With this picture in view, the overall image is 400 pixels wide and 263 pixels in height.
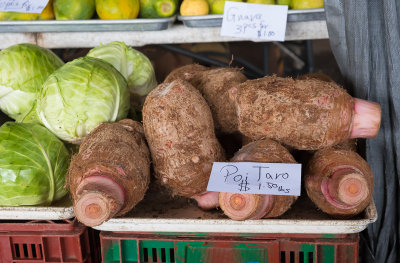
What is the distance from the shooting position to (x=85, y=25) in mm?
1564

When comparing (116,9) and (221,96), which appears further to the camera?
(116,9)

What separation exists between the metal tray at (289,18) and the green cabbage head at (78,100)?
1.66 feet

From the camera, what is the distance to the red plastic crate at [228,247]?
0.96 metres

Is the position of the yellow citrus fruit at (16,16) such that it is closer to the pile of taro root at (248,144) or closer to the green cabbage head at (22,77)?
the green cabbage head at (22,77)

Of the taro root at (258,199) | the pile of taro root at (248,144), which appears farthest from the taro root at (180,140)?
the taro root at (258,199)

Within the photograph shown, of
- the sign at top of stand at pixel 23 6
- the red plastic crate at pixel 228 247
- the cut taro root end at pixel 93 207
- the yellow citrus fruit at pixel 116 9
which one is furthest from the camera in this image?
the yellow citrus fruit at pixel 116 9

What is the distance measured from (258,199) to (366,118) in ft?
1.26

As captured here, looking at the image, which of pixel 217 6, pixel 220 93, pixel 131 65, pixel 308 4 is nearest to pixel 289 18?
pixel 308 4

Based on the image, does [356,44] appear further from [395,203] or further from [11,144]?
[11,144]

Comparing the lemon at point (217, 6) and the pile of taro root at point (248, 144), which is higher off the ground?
the lemon at point (217, 6)

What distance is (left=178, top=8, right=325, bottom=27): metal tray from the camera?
1.51 meters

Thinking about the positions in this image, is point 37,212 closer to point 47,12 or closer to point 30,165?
point 30,165

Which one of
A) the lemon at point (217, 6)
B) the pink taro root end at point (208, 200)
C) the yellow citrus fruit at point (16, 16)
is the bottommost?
the pink taro root end at point (208, 200)

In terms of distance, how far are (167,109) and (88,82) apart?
28 cm
